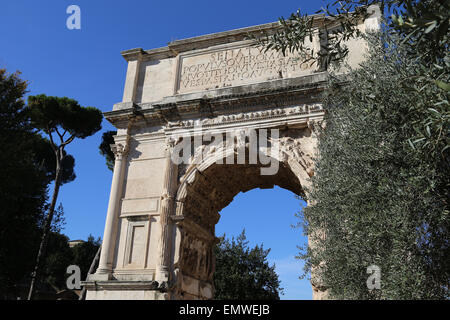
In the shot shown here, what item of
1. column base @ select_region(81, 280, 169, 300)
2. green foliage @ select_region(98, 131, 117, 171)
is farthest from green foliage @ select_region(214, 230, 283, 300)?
column base @ select_region(81, 280, 169, 300)

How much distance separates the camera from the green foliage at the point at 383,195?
5.39 m

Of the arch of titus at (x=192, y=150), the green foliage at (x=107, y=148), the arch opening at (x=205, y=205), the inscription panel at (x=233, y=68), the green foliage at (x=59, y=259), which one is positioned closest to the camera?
the arch of titus at (x=192, y=150)

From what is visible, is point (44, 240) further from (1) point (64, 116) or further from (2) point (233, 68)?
(2) point (233, 68)

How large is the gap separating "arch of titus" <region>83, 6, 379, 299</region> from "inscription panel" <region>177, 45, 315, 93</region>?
31 mm

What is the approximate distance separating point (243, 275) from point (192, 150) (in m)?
11.5

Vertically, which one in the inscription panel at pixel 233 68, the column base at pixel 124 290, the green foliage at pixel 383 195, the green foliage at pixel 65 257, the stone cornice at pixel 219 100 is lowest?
the column base at pixel 124 290

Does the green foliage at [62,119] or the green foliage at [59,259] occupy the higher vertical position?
the green foliage at [62,119]

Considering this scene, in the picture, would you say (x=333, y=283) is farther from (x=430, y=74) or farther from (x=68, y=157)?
(x=68, y=157)

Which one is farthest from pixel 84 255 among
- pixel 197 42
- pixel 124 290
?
pixel 197 42

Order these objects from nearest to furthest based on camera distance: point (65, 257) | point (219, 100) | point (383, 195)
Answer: point (383, 195) → point (219, 100) → point (65, 257)

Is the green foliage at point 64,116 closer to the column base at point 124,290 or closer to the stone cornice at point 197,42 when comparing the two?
the stone cornice at point 197,42

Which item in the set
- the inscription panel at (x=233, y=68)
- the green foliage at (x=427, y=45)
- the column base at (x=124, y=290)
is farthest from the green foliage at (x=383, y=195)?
the column base at (x=124, y=290)

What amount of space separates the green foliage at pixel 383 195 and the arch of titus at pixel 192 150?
2.47 m

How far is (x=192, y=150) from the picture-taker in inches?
424
